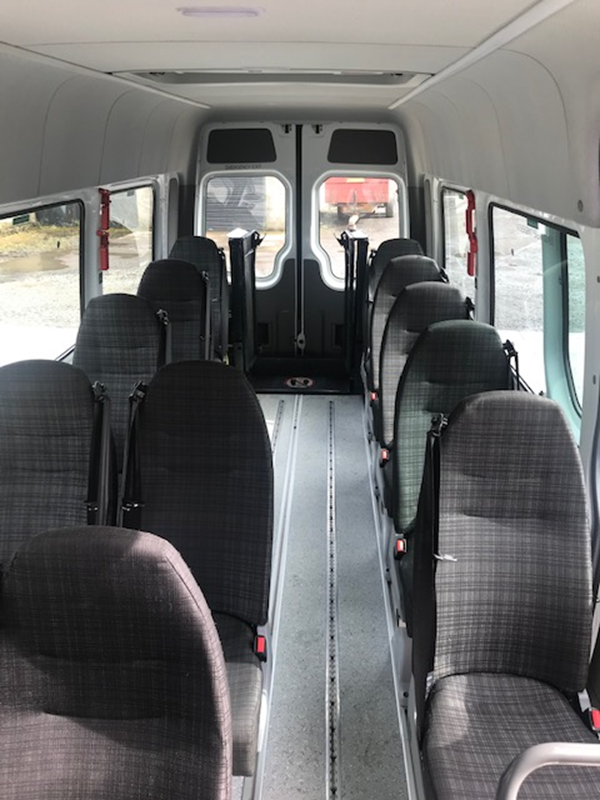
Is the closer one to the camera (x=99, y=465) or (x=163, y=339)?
(x=99, y=465)

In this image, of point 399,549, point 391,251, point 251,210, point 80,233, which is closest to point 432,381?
point 399,549

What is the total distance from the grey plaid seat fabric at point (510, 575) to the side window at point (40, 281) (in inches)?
102

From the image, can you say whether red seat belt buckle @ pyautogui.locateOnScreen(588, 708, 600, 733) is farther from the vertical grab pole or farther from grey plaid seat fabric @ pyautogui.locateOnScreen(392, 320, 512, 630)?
the vertical grab pole

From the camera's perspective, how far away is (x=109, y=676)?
171 centimetres

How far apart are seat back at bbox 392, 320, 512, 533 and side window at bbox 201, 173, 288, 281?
15.5 ft

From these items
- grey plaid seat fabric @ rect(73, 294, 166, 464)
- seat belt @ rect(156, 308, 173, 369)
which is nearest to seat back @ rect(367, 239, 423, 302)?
seat belt @ rect(156, 308, 173, 369)

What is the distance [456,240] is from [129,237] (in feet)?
8.94

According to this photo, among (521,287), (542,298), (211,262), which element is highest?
(211,262)

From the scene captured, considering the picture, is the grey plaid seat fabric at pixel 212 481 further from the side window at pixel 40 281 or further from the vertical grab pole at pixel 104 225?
the vertical grab pole at pixel 104 225

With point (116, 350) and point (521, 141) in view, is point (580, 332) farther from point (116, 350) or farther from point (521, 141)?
point (116, 350)

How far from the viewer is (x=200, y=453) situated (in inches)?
111

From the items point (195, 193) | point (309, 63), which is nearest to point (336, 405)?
point (195, 193)

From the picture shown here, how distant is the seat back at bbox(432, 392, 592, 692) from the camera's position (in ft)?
7.81

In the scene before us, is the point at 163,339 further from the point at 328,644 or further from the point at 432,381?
the point at 328,644
